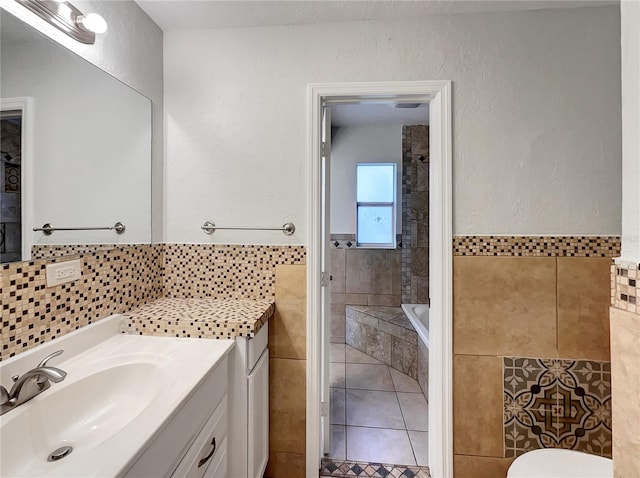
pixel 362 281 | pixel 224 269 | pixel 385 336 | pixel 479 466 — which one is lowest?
pixel 479 466

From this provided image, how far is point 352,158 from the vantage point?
3.70m

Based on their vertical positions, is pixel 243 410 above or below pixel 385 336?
above

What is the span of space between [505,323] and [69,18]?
87.1 inches

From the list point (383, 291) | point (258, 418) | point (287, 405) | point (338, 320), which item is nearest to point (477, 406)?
point (287, 405)

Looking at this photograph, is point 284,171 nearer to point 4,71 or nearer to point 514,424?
point 4,71

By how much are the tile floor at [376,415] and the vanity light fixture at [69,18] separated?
2.34m

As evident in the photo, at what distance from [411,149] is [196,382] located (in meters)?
3.22

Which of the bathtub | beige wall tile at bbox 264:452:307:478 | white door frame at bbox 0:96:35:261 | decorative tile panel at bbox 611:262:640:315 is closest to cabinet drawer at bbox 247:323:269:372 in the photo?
beige wall tile at bbox 264:452:307:478

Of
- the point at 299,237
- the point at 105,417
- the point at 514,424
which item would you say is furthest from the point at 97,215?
the point at 514,424

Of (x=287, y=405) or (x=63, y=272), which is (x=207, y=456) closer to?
(x=287, y=405)

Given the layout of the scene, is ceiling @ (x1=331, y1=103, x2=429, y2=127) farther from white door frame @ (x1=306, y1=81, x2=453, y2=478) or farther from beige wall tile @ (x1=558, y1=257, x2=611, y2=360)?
beige wall tile @ (x1=558, y1=257, x2=611, y2=360)

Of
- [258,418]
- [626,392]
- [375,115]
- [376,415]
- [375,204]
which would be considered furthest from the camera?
[375,204]

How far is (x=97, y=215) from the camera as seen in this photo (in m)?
1.27

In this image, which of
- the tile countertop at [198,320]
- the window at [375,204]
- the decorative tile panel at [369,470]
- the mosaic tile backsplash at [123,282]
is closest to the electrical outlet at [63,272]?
the mosaic tile backsplash at [123,282]
